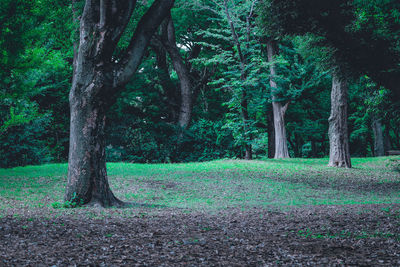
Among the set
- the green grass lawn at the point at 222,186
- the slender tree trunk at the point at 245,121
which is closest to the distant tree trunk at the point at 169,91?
the slender tree trunk at the point at 245,121

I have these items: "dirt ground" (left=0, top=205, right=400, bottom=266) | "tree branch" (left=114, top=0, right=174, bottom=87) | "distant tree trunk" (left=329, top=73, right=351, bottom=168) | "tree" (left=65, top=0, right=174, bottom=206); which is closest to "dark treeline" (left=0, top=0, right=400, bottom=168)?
"distant tree trunk" (left=329, top=73, right=351, bottom=168)

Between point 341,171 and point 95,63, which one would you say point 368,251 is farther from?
point 341,171

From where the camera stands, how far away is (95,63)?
8.48 metres

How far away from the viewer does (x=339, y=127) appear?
54.0 feet

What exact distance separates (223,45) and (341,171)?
11262 millimetres

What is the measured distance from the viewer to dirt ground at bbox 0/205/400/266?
445cm

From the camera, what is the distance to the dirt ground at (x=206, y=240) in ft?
14.6

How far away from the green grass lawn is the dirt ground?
83.9 inches

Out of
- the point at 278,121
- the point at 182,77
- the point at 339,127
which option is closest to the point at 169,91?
the point at 182,77

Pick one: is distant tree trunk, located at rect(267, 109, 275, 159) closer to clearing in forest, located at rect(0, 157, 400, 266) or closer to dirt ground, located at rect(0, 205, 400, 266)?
clearing in forest, located at rect(0, 157, 400, 266)

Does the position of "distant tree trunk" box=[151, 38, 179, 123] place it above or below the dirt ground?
above

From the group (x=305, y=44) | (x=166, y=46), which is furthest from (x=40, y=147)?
(x=305, y=44)

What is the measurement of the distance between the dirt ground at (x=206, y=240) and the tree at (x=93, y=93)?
5.10ft

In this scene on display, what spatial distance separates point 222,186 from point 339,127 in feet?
22.3
